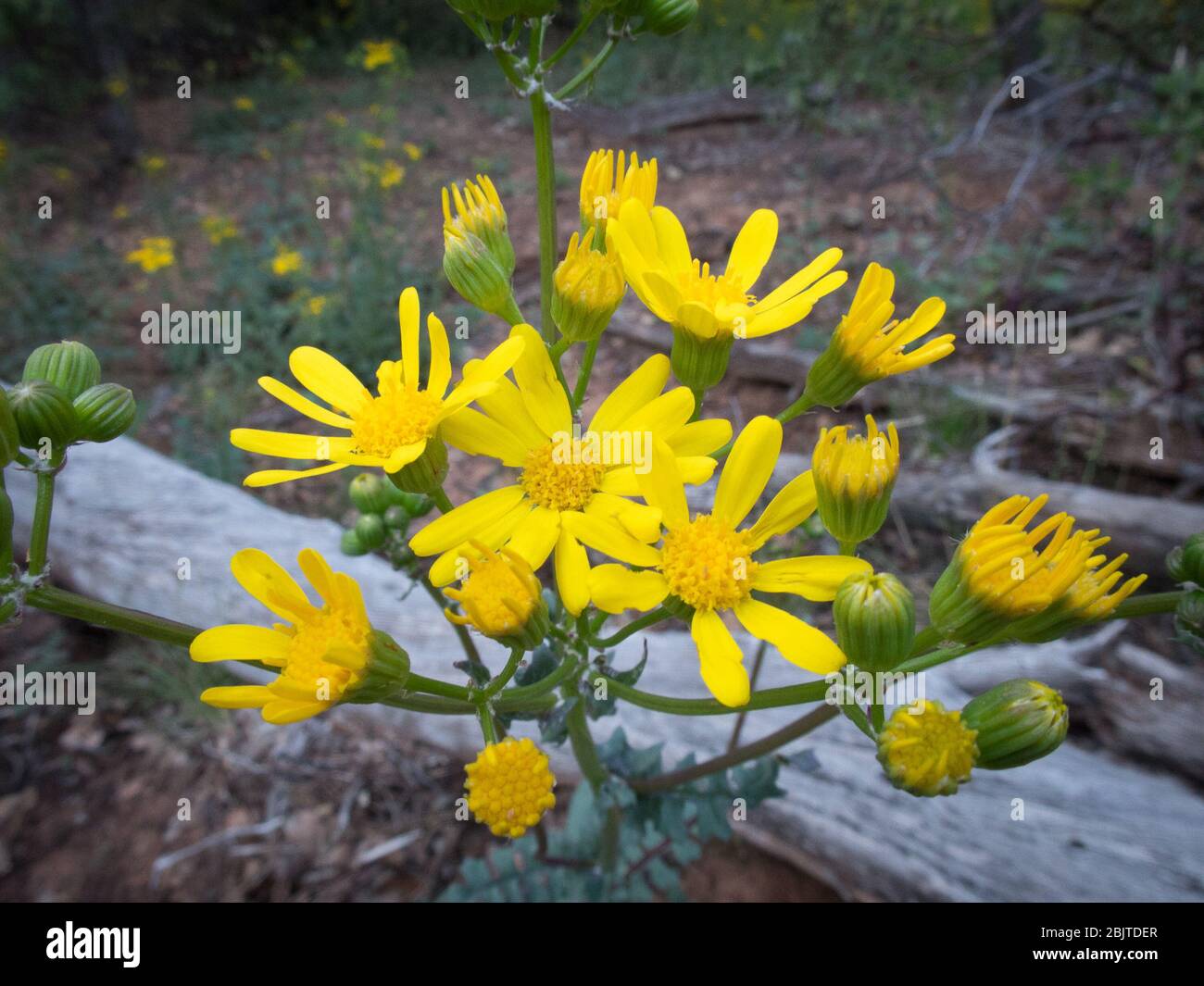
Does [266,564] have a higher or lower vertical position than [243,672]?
higher

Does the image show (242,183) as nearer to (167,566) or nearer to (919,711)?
(167,566)

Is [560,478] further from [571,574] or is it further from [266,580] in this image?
[266,580]

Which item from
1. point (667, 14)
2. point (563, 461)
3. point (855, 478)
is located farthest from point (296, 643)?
point (667, 14)

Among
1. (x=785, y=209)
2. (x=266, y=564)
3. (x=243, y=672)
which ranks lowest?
(x=243, y=672)

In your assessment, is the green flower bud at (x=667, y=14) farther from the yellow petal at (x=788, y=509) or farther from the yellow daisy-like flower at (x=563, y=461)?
the yellow petal at (x=788, y=509)

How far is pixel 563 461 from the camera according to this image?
150cm

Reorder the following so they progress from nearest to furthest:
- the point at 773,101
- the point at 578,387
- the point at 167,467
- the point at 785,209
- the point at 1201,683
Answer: the point at 578,387
the point at 1201,683
the point at 167,467
the point at 785,209
the point at 773,101

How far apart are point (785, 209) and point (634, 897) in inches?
231

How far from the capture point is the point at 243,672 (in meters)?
3.60

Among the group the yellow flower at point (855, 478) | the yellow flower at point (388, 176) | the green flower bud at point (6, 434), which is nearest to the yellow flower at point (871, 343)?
the yellow flower at point (855, 478)

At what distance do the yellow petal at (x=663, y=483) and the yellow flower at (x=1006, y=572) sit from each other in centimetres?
48
